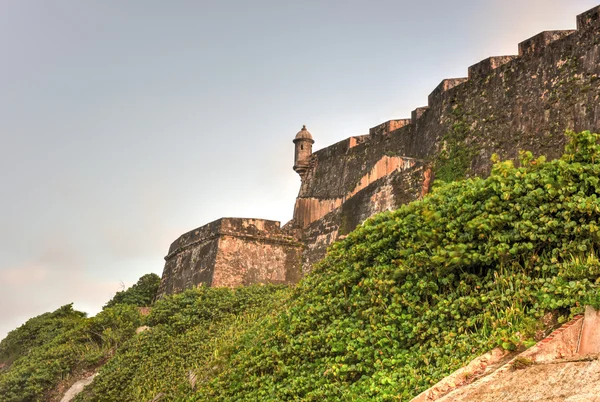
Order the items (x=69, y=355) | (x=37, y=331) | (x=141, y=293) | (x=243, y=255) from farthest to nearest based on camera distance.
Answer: (x=141, y=293) → (x=37, y=331) → (x=243, y=255) → (x=69, y=355)

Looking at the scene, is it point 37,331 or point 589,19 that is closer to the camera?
point 589,19

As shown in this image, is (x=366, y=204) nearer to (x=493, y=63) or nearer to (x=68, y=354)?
(x=493, y=63)

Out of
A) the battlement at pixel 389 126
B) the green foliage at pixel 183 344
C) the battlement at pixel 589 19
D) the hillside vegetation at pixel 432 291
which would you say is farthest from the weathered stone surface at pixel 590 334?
the battlement at pixel 389 126

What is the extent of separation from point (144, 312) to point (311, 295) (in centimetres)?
988

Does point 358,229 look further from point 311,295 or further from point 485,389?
point 485,389

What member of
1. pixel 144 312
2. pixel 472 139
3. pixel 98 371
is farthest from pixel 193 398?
pixel 144 312

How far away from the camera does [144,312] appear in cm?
1872

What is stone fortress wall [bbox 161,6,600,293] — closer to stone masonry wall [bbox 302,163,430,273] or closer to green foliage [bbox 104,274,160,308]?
stone masonry wall [bbox 302,163,430,273]

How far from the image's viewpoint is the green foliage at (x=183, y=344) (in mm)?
11805

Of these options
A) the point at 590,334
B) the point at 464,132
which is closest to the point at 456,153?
the point at 464,132

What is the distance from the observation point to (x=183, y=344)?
42.7 ft

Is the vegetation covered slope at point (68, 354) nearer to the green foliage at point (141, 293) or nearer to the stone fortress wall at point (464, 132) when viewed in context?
the stone fortress wall at point (464, 132)

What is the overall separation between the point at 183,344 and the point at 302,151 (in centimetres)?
1081

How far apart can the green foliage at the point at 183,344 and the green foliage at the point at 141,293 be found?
7.50 m
